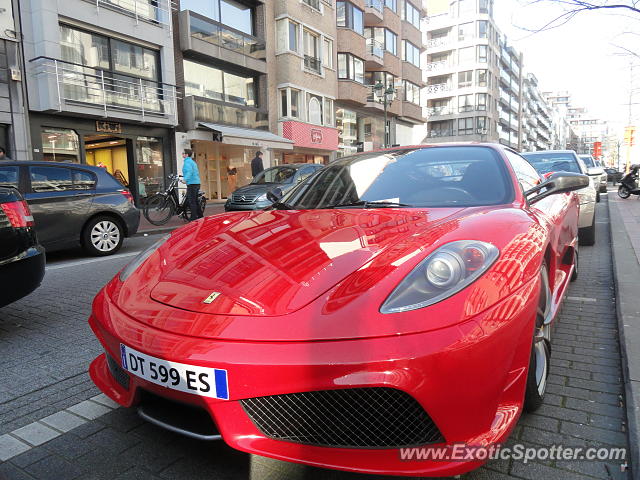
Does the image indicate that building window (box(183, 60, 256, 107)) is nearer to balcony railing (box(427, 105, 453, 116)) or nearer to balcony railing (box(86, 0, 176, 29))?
balcony railing (box(86, 0, 176, 29))

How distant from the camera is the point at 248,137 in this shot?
63.6 ft

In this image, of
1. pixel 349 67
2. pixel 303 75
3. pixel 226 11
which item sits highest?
pixel 226 11

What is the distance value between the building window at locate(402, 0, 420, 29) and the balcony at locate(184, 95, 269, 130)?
17579 millimetres

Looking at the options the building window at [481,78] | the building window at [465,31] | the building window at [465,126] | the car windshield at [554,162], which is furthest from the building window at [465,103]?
the car windshield at [554,162]

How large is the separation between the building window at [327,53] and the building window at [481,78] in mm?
34454

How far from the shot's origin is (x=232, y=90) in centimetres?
2047

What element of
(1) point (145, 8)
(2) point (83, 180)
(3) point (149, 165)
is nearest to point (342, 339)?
(2) point (83, 180)

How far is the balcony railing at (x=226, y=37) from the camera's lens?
1838 cm

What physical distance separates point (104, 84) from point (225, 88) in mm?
6011

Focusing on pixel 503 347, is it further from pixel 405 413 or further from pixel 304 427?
pixel 304 427

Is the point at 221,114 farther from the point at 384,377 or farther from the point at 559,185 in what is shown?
the point at 384,377

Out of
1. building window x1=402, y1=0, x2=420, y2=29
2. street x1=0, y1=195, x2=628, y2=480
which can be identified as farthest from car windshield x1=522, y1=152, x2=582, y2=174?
building window x1=402, y1=0, x2=420, y2=29

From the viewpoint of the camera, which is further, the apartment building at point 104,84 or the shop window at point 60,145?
the shop window at point 60,145

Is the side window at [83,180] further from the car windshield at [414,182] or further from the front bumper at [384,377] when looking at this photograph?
the front bumper at [384,377]
